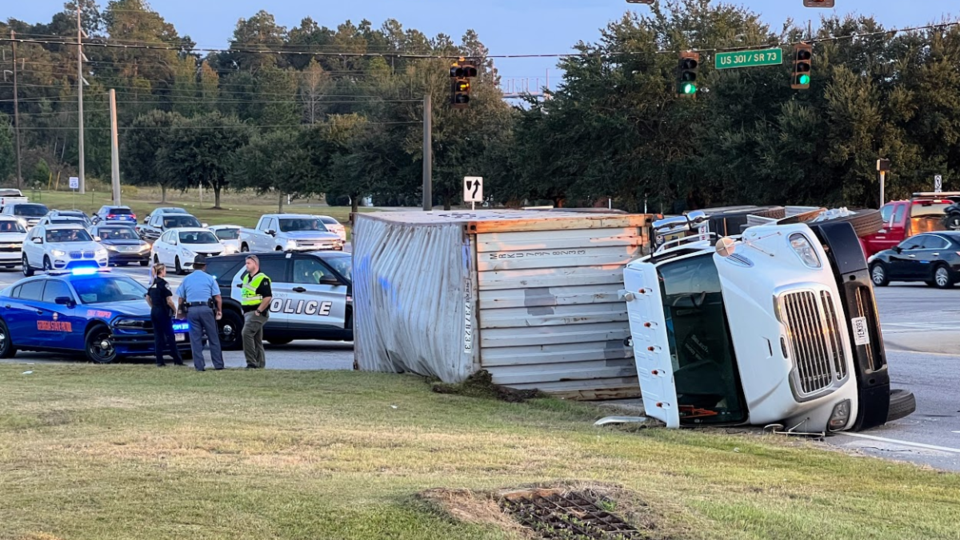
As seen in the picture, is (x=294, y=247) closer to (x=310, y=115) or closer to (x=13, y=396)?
(x=13, y=396)

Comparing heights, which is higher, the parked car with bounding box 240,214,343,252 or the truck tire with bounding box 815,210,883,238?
the truck tire with bounding box 815,210,883,238

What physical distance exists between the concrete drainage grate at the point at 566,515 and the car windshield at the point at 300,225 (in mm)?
34773

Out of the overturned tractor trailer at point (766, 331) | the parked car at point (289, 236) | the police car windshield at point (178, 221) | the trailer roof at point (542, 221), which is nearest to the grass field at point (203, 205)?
the police car windshield at point (178, 221)

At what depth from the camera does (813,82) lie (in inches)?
1842

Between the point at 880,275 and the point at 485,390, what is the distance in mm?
20970

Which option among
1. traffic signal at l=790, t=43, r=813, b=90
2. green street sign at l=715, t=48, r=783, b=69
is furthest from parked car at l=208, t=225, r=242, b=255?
traffic signal at l=790, t=43, r=813, b=90

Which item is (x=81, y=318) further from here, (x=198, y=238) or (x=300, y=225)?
(x=300, y=225)

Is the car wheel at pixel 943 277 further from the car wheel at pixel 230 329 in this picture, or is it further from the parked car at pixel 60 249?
the parked car at pixel 60 249

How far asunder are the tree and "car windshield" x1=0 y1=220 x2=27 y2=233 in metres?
45.8

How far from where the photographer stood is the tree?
8712cm

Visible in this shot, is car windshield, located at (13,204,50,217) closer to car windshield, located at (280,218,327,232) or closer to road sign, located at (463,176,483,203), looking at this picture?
car windshield, located at (280,218,327,232)

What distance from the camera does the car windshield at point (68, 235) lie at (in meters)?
36.7

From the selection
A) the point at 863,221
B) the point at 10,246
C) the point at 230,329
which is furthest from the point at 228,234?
the point at 863,221

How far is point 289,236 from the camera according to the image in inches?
1570
